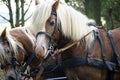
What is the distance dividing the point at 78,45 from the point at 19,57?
903 mm

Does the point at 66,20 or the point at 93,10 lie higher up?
the point at 93,10

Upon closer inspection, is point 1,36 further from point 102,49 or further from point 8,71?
point 102,49

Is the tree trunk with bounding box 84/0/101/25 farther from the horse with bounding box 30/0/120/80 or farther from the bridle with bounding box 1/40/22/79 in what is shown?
the bridle with bounding box 1/40/22/79

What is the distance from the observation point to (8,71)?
523cm

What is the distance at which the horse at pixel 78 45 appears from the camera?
502cm

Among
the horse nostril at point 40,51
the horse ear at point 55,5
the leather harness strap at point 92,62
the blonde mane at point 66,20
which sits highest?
the horse ear at point 55,5

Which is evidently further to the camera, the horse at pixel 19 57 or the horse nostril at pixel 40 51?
the horse at pixel 19 57

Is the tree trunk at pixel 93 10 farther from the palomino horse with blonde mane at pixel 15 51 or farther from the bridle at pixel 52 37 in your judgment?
the bridle at pixel 52 37

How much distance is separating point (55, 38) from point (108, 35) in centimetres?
84

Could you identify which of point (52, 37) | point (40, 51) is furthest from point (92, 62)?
point (40, 51)

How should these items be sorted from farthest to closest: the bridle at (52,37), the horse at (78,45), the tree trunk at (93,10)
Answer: the tree trunk at (93,10) < the horse at (78,45) < the bridle at (52,37)

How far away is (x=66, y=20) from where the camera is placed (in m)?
5.13

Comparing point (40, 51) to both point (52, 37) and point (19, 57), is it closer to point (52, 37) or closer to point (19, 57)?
point (52, 37)

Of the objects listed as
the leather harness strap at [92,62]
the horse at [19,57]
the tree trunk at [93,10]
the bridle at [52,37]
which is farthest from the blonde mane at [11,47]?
the tree trunk at [93,10]
